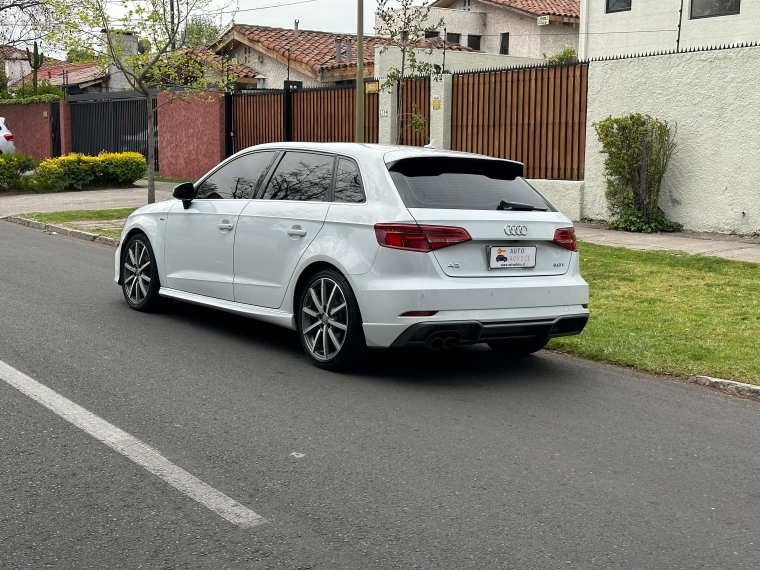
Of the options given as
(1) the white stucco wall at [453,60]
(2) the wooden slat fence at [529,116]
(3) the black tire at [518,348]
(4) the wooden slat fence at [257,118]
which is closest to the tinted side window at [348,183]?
(3) the black tire at [518,348]

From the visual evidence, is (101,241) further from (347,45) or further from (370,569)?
(347,45)

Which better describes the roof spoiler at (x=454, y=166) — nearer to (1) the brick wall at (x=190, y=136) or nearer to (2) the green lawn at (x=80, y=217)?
(2) the green lawn at (x=80, y=217)

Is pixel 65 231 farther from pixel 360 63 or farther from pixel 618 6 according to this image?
pixel 618 6

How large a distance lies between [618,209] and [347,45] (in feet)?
72.7

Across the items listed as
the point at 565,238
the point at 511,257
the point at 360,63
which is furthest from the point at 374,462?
the point at 360,63

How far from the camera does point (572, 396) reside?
6430mm

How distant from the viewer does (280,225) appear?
7.33m

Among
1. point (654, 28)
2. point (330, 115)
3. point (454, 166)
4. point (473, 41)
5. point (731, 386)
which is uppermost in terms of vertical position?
point (473, 41)

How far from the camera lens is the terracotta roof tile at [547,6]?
39.1 metres

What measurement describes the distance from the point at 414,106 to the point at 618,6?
10344 millimetres

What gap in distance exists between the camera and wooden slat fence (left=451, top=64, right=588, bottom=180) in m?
16.6

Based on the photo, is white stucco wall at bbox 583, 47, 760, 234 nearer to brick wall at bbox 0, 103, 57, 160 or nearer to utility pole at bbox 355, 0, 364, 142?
utility pole at bbox 355, 0, 364, 142

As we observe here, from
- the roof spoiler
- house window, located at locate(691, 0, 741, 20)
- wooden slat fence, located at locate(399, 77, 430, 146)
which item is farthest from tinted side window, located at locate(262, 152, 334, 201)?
house window, located at locate(691, 0, 741, 20)

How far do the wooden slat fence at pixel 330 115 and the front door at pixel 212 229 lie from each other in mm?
12520
